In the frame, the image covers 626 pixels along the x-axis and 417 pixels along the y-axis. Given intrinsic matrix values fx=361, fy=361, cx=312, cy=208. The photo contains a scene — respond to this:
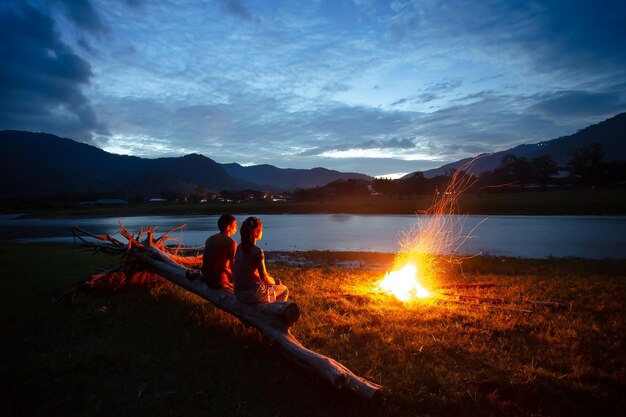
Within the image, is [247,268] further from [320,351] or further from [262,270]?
[320,351]

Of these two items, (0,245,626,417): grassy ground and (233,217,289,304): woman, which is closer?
(0,245,626,417): grassy ground

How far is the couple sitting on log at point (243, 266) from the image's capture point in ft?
21.4

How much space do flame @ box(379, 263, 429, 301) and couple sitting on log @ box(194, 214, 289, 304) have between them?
12.6 feet

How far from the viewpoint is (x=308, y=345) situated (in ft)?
22.0

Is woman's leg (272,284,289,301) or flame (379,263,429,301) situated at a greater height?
woman's leg (272,284,289,301)

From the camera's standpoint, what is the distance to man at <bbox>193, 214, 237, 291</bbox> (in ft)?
25.0

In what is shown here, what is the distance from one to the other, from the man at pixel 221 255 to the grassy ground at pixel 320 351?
952 millimetres

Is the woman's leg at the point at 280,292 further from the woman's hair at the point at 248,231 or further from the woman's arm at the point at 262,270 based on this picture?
the woman's hair at the point at 248,231

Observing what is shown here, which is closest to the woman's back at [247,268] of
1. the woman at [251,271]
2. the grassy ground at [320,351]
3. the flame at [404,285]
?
the woman at [251,271]

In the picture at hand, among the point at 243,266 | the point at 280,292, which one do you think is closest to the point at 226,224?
the point at 243,266

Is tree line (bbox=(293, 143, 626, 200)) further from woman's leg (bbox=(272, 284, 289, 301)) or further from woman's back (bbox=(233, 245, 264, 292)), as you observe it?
woman's back (bbox=(233, 245, 264, 292))

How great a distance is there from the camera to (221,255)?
7.69 meters

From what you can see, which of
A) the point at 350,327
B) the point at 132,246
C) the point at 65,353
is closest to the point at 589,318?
the point at 350,327

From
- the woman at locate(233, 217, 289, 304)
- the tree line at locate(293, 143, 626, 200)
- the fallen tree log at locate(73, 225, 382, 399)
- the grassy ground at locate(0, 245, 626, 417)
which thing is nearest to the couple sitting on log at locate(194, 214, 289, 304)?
the woman at locate(233, 217, 289, 304)
